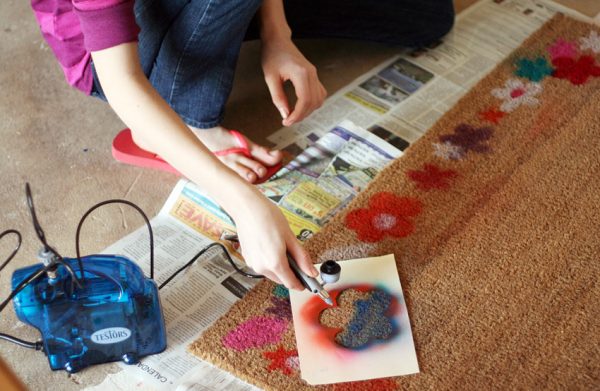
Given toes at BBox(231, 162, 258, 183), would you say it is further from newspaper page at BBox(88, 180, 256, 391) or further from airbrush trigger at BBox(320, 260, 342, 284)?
airbrush trigger at BBox(320, 260, 342, 284)

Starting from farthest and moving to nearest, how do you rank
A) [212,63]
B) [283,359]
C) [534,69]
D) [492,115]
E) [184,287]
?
1. [534,69]
2. [492,115]
3. [212,63]
4. [184,287]
5. [283,359]

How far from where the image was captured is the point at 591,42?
67.9 inches

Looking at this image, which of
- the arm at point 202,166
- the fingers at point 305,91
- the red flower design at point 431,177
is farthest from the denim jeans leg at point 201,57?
the red flower design at point 431,177

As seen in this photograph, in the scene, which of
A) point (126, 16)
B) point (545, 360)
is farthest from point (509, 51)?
point (126, 16)

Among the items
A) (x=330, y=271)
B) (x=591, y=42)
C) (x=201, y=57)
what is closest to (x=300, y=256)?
(x=330, y=271)

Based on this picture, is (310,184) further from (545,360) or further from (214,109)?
(545,360)

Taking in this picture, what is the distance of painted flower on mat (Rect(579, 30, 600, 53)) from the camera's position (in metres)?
1.71

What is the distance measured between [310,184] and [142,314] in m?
0.45

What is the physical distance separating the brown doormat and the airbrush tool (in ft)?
0.29

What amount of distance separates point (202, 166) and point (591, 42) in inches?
42.3

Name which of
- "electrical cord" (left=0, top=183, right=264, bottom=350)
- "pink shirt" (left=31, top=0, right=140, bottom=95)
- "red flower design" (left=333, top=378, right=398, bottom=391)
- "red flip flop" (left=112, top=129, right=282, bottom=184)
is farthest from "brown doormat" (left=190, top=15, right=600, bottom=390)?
"pink shirt" (left=31, top=0, right=140, bottom=95)

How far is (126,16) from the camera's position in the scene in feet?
3.64

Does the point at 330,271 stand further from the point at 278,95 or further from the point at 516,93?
the point at 516,93

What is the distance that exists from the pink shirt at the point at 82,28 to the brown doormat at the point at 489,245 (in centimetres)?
46
